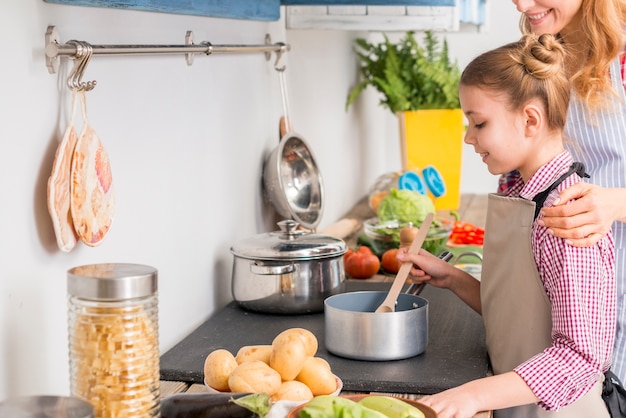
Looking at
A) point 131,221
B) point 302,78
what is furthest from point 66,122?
point 302,78

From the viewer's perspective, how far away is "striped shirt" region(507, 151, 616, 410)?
1.27 meters

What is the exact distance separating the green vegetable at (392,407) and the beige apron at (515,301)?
14.7 inches

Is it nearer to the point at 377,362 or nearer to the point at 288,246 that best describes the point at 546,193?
the point at 377,362

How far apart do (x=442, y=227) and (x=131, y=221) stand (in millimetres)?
1146

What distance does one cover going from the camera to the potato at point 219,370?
1.21m

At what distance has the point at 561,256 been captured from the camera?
4.33ft

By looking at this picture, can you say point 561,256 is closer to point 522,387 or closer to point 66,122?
point 522,387

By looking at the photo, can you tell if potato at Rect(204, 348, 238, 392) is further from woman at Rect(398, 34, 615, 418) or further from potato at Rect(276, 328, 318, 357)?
woman at Rect(398, 34, 615, 418)

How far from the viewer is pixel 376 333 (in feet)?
4.72

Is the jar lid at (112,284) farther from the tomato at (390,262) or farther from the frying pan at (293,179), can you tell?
the tomato at (390,262)

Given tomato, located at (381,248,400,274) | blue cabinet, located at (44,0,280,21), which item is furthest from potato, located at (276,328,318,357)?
tomato, located at (381,248,400,274)

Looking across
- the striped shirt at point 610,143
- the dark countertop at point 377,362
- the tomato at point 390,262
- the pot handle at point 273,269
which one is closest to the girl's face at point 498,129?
the striped shirt at point 610,143

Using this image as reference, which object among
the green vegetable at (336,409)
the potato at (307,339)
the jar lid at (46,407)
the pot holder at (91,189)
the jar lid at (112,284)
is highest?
the pot holder at (91,189)

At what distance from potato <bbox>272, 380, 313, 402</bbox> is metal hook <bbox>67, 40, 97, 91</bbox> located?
46 centimetres
